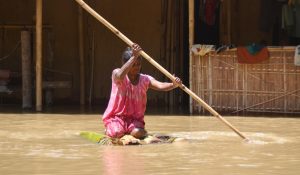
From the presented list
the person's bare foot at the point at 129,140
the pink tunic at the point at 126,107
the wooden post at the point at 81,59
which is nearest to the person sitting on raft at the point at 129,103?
the pink tunic at the point at 126,107

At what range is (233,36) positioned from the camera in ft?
43.9

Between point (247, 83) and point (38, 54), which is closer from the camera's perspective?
point (247, 83)

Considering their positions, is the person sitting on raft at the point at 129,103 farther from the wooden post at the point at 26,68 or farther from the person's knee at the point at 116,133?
the wooden post at the point at 26,68

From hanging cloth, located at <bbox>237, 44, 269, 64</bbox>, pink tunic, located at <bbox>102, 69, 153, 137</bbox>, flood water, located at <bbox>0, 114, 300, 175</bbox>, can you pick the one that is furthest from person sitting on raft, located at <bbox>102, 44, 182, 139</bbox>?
hanging cloth, located at <bbox>237, 44, 269, 64</bbox>

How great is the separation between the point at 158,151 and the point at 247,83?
510cm

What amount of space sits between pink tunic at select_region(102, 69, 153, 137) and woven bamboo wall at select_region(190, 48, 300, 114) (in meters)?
4.33

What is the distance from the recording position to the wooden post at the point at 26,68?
11859mm

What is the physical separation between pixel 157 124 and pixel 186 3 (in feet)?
16.3

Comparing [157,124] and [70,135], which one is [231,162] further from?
[157,124]

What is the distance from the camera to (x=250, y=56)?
11.0m

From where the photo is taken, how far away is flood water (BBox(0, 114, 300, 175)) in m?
5.18

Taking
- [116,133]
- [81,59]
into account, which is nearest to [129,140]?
[116,133]

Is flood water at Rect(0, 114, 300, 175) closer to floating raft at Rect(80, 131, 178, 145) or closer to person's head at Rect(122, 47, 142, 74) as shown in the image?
floating raft at Rect(80, 131, 178, 145)

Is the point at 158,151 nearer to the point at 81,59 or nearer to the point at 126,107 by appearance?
the point at 126,107
